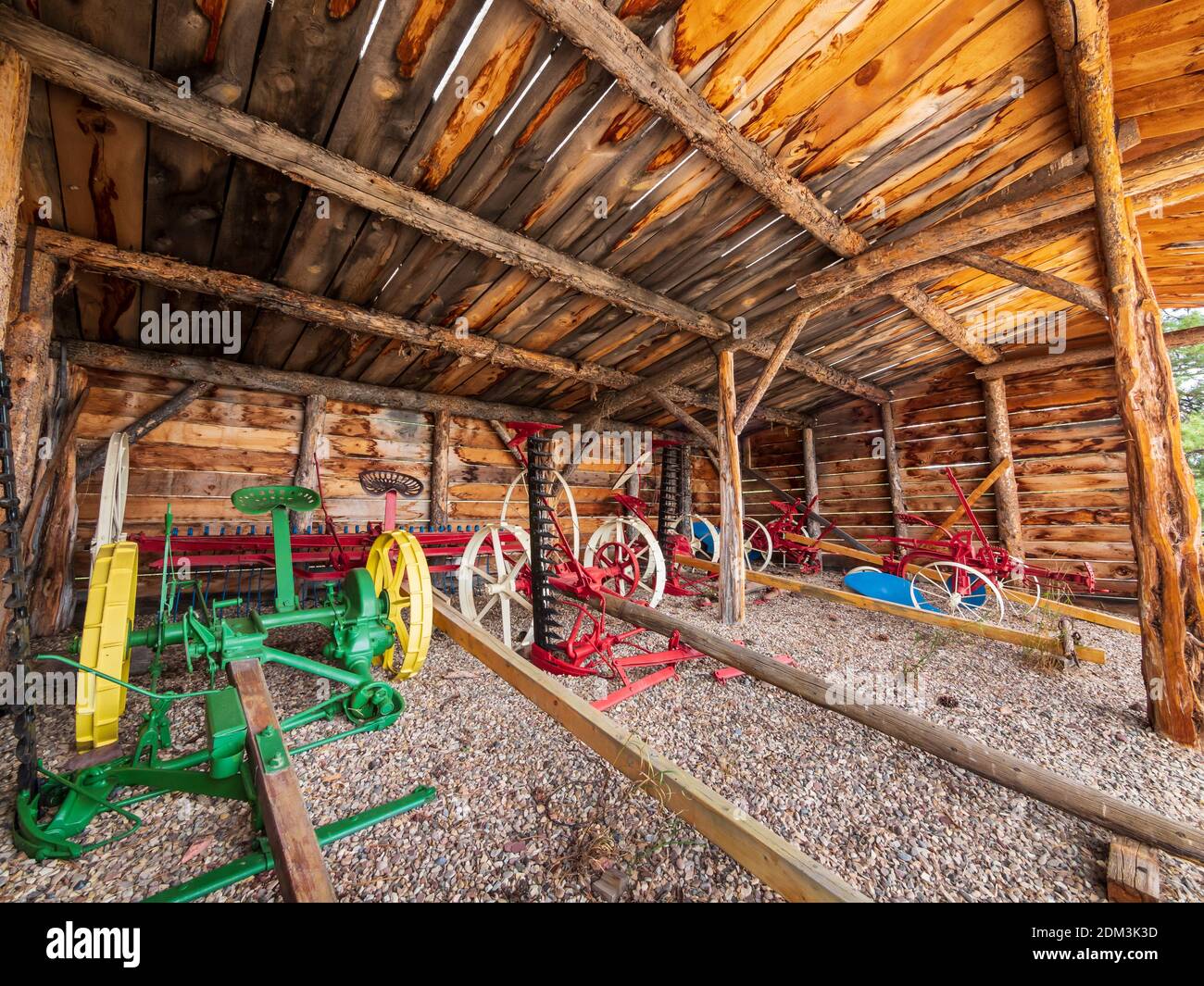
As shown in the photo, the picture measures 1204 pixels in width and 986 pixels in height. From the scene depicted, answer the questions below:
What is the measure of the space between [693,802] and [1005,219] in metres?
4.37

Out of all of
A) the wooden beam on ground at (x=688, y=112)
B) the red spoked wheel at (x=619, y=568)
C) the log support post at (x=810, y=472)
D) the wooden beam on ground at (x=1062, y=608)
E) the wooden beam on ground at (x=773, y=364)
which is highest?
the wooden beam on ground at (x=688, y=112)

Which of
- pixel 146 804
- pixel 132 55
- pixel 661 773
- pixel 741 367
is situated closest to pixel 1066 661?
pixel 661 773

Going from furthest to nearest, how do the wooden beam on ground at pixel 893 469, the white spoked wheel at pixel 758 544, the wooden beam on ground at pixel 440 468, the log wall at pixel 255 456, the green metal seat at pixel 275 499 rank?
the wooden beam on ground at pixel 893 469, the white spoked wheel at pixel 758 544, the wooden beam on ground at pixel 440 468, the log wall at pixel 255 456, the green metal seat at pixel 275 499

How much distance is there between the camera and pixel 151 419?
14.8ft

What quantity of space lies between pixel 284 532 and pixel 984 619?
22.8 ft

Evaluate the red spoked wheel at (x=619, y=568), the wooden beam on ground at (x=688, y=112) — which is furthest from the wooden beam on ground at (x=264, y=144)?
the red spoked wheel at (x=619, y=568)

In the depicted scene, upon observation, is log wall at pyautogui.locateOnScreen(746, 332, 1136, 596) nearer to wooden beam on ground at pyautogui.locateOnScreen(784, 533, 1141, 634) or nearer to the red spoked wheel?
wooden beam on ground at pyautogui.locateOnScreen(784, 533, 1141, 634)

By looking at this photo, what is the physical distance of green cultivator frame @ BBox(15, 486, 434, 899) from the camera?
1528mm

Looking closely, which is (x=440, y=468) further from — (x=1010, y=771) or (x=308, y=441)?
(x=1010, y=771)

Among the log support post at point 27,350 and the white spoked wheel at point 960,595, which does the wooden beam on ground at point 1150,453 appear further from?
the log support post at point 27,350

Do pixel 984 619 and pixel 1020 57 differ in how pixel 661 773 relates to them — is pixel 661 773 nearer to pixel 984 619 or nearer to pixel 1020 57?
pixel 1020 57

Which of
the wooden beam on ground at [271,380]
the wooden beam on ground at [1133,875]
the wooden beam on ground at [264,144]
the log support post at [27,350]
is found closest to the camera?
the wooden beam on ground at [1133,875]

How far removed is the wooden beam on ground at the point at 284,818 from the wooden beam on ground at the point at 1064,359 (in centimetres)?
908

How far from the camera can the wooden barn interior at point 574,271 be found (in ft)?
5.91
